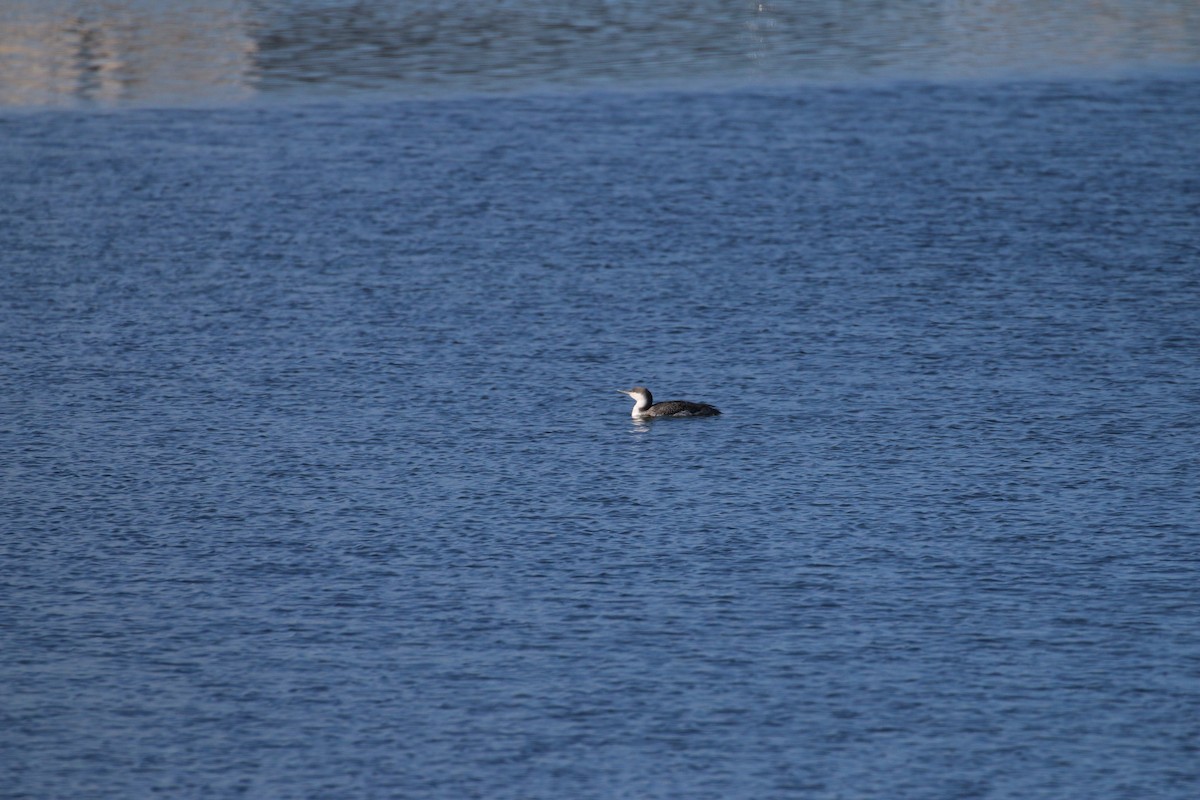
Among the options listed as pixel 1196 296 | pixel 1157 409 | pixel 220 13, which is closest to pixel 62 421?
pixel 1157 409

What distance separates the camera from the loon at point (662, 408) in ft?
121

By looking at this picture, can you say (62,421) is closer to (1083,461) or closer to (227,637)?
(227,637)

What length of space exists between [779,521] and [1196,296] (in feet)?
61.7

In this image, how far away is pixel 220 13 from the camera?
92688 millimetres

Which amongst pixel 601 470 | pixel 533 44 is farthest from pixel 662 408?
pixel 533 44

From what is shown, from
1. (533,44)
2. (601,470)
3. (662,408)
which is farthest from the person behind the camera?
(533,44)

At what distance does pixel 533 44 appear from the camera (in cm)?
8400

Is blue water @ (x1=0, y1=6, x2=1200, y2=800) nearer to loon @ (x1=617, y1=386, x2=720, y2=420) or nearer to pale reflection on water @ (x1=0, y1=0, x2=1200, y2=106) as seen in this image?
loon @ (x1=617, y1=386, x2=720, y2=420)

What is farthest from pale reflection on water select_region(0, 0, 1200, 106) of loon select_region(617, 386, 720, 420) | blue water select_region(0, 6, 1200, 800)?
loon select_region(617, 386, 720, 420)

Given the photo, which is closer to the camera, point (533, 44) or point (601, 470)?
point (601, 470)

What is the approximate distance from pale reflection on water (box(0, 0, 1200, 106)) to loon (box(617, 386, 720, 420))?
127ft

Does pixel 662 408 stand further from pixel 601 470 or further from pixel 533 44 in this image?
pixel 533 44

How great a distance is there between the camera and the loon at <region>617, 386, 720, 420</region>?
36.8m

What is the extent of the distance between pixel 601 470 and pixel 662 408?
10.1 feet
